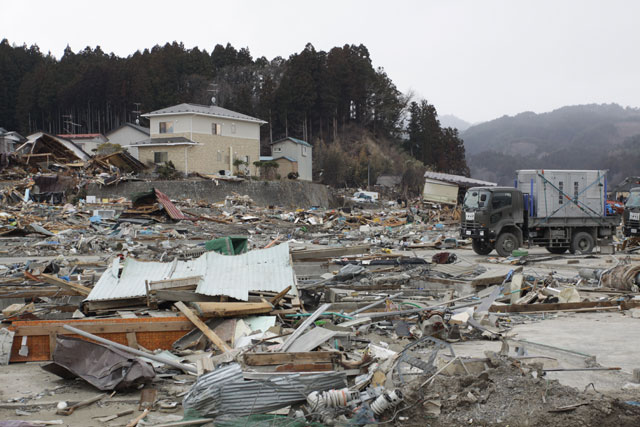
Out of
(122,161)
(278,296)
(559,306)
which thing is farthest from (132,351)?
(122,161)

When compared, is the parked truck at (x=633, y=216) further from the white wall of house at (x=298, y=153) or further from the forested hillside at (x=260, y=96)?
the forested hillside at (x=260, y=96)

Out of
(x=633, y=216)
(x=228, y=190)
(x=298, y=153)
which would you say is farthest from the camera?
(x=298, y=153)

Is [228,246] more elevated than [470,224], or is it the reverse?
[470,224]

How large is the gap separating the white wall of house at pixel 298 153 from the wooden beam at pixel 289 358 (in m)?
50.3

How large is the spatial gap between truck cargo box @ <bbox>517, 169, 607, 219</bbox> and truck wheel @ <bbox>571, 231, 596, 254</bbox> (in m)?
0.65

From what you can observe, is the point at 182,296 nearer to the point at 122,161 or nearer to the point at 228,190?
the point at 228,190

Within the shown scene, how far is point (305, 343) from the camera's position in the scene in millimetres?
6770

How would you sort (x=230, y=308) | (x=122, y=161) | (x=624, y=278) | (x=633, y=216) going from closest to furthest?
1. (x=230, y=308)
2. (x=624, y=278)
3. (x=633, y=216)
4. (x=122, y=161)

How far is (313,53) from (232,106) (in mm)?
10867

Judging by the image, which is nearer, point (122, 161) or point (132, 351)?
point (132, 351)

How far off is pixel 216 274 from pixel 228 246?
341 cm

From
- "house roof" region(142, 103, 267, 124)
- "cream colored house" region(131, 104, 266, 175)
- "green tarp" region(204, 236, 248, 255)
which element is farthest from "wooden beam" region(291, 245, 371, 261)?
"house roof" region(142, 103, 267, 124)

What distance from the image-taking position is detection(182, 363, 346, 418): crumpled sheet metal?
5.48 metres

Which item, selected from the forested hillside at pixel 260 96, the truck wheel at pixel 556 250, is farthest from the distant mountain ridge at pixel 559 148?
the truck wheel at pixel 556 250
